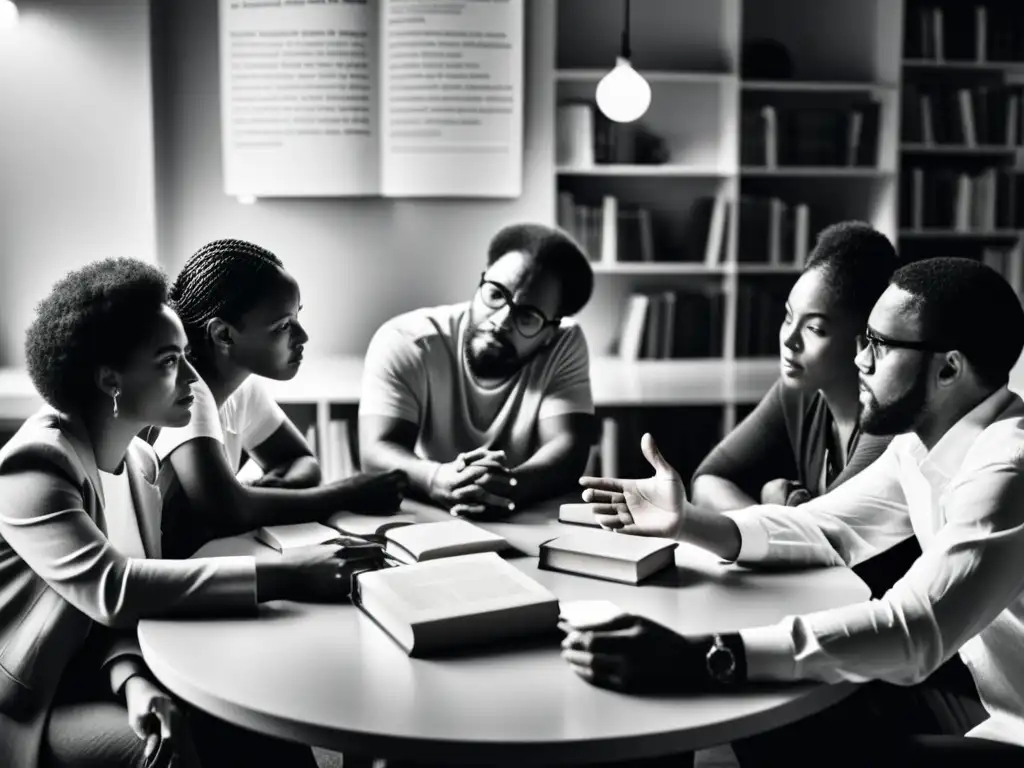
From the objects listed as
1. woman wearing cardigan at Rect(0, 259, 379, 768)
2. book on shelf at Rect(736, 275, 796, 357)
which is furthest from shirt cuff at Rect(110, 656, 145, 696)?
book on shelf at Rect(736, 275, 796, 357)

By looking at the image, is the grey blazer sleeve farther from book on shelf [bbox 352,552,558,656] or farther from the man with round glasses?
the man with round glasses

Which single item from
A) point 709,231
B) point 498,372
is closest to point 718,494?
point 498,372

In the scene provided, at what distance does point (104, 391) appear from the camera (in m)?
1.50

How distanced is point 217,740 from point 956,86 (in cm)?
450

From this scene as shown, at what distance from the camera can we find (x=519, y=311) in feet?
7.80

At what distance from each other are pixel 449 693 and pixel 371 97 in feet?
11.7

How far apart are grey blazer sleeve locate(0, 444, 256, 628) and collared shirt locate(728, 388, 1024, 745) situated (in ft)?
2.29

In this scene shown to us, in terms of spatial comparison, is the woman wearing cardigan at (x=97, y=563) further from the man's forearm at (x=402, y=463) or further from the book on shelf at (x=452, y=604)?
the man's forearm at (x=402, y=463)

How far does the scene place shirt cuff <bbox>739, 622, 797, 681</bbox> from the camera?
3.87 ft

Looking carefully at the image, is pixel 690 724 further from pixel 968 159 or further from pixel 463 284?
pixel 968 159

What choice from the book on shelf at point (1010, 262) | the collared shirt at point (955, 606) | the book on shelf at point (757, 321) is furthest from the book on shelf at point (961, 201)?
the collared shirt at point (955, 606)

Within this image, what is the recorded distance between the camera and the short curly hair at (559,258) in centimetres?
243

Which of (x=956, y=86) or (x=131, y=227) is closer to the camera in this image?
(x=131, y=227)

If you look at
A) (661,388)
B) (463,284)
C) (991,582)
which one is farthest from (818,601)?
(463,284)
